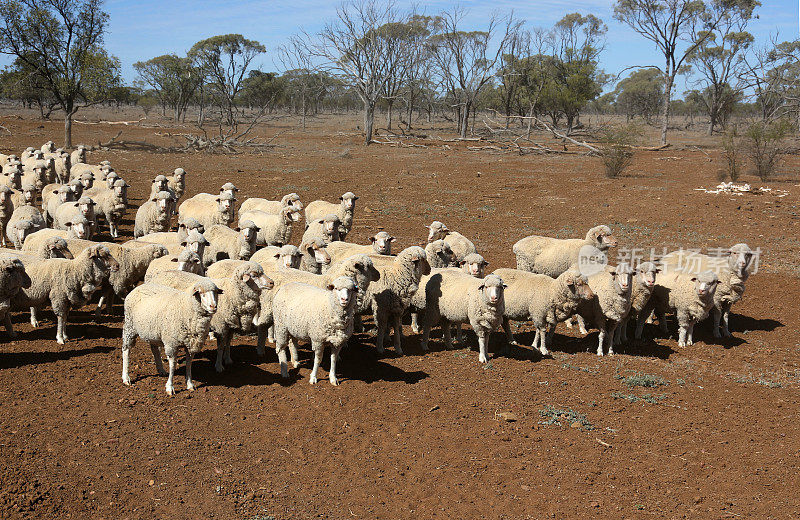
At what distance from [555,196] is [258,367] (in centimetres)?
1662

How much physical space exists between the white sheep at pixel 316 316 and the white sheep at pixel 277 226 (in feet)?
17.0

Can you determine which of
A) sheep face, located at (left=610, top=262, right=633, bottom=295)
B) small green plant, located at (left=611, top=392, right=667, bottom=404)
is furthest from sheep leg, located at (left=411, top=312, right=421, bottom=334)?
small green plant, located at (left=611, top=392, right=667, bottom=404)

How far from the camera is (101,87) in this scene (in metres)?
33.9

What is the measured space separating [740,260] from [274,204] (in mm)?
10271

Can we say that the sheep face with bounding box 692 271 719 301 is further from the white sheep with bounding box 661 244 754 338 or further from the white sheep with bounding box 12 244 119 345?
the white sheep with bounding box 12 244 119 345

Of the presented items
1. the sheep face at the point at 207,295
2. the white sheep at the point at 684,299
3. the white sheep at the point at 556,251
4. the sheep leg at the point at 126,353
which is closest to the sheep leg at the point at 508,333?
the white sheep at the point at 684,299

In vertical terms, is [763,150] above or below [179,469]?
above

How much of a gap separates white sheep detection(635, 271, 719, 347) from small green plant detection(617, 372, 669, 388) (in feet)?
6.70

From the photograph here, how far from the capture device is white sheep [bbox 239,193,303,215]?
14073 millimetres

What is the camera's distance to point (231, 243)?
39.5ft

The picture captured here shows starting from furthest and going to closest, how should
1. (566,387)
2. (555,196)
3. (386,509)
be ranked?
(555,196)
(566,387)
(386,509)

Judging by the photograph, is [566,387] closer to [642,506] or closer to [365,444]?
[642,506]

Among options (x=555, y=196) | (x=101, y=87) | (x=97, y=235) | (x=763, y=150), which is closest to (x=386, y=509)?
(x=97, y=235)

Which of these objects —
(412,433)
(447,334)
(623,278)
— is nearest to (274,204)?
(447,334)
